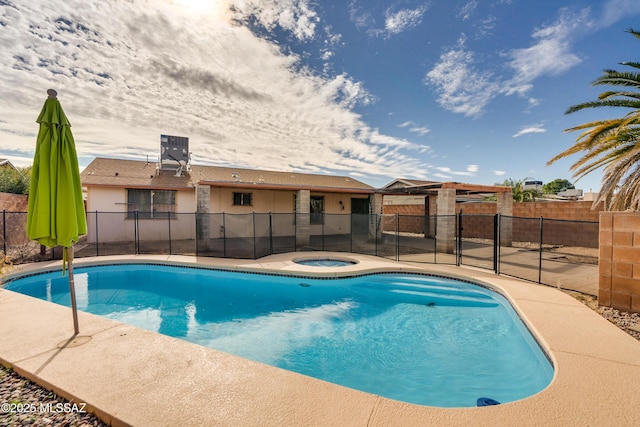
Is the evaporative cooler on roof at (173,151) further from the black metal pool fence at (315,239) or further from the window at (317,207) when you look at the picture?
the window at (317,207)

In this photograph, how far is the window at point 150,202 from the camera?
14156 mm

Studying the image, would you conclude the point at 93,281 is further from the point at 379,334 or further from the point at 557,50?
the point at 557,50

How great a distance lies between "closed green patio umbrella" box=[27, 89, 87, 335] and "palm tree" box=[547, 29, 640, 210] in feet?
31.5

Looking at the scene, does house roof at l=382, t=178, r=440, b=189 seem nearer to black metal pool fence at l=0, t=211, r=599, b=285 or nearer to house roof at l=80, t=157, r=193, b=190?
black metal pool fence at l=0, t=211, r=599, b=285

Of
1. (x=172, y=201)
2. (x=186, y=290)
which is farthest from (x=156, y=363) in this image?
(x=172, y=201)

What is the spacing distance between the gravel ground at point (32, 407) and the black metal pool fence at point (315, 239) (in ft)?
24.7

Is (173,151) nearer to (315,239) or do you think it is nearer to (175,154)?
(175,154)

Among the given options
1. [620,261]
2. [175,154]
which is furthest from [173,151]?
[620,261]

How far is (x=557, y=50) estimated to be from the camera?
9578 mm

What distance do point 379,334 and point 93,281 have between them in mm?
8635

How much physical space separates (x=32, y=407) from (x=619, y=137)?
1159 cm

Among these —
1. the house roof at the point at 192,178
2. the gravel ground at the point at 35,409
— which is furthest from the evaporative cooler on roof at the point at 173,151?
the gravel ground at the point at 35,409

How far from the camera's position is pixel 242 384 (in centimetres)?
269

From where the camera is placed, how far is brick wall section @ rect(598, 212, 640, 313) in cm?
486
